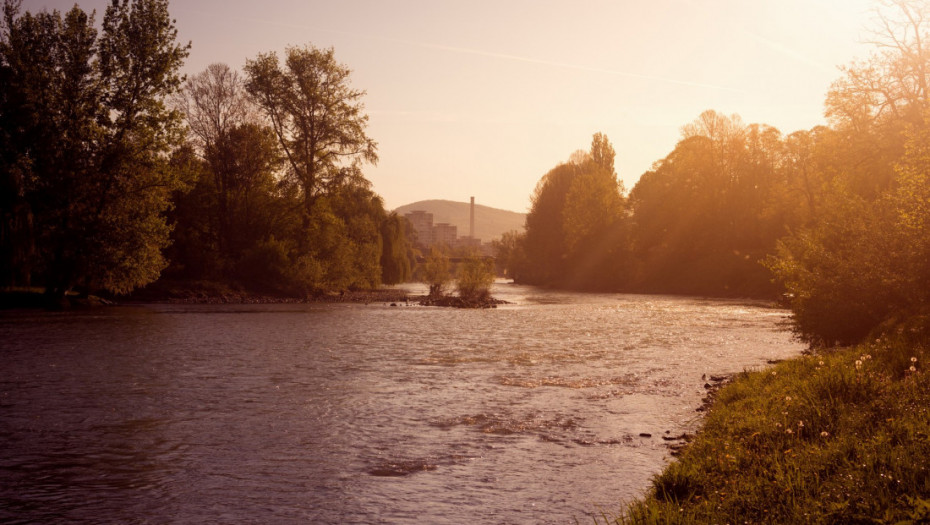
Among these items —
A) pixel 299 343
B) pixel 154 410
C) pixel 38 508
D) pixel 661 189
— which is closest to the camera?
pixel 38 508

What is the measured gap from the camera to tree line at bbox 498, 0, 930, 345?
62.1 ft

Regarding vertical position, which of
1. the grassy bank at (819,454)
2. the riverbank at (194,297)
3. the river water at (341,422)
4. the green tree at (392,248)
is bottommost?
the river water at (341,422)

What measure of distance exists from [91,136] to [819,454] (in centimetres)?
4865

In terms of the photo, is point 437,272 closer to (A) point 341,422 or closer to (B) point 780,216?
(B) point 780,216

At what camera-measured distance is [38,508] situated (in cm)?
988

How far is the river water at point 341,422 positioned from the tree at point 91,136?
13.3m

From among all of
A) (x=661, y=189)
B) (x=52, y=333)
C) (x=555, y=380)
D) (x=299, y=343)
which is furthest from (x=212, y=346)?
(x=661, y=189)

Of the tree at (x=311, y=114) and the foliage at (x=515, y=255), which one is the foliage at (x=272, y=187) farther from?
the foliage at (x=515, y=255)

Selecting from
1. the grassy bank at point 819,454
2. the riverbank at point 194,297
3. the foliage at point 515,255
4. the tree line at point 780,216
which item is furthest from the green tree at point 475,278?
the grassy bank at point 819,454

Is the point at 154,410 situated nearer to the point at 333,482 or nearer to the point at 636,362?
the point at 333,482

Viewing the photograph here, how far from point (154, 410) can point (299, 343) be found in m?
14.4

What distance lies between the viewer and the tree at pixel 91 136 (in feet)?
147

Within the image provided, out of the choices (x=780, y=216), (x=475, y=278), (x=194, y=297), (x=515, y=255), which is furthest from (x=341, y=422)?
(x=515, y=255)

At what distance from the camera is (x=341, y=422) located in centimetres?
1564
